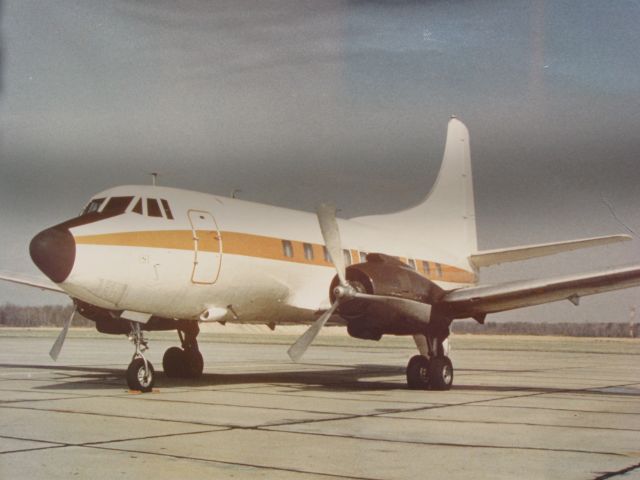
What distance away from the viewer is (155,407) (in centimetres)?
1216

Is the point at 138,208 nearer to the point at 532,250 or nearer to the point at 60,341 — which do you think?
the point at 60,341

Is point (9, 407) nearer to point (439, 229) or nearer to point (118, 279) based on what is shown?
point (118, 279)

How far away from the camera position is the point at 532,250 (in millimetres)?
19844

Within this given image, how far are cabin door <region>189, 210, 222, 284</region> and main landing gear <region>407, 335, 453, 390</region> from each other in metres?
4.60

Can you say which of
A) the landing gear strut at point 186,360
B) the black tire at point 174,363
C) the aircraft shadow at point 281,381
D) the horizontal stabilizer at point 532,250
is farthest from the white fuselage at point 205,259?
the horizontal stabilizer at point 532,250

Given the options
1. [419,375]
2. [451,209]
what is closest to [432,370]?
[419,375]

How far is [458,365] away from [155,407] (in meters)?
16.8

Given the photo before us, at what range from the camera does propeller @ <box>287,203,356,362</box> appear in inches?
605

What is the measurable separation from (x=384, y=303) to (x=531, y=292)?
3.16m

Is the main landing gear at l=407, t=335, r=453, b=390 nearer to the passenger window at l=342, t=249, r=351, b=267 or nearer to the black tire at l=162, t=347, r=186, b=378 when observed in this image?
the passenger window at l=342, t=249, r=351, b=267

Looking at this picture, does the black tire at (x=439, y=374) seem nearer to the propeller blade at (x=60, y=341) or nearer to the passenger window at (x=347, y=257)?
the passenger window at (x=347, y=257)

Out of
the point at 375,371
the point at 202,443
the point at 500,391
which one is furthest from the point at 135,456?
the point at 375,371

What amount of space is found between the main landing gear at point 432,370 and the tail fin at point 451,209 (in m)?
6.90

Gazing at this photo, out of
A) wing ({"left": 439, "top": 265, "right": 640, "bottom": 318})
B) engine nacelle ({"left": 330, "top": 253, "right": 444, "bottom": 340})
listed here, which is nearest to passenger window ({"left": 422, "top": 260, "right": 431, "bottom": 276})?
wing ({"left": 439, "top": 265, "right": 640, "bottom": 318})
